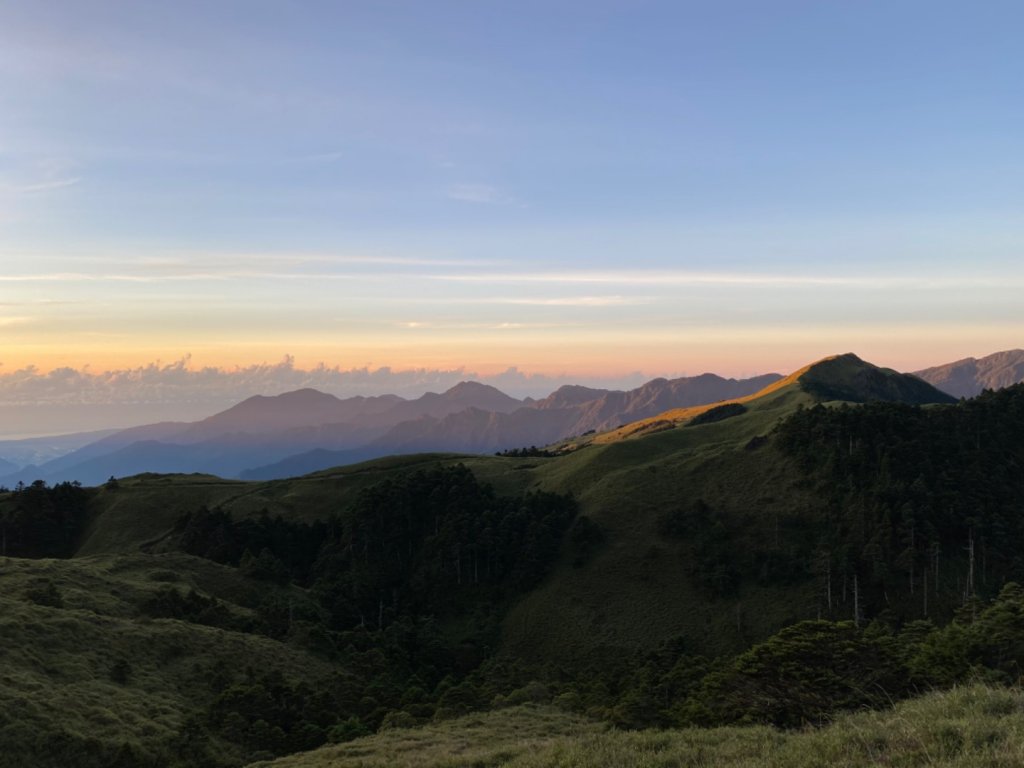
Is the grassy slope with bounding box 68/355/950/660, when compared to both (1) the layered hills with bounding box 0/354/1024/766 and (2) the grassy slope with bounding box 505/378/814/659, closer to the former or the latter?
→ (2) the grassy slope with bounding box 505/378/814/659

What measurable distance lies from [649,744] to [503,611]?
294 ft

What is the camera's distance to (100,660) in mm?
50656

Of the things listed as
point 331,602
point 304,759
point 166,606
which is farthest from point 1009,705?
point 331,602

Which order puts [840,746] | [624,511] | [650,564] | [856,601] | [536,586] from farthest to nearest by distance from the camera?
[624,511]
[536,586]
[650,564]
[856,601]
[840,746]

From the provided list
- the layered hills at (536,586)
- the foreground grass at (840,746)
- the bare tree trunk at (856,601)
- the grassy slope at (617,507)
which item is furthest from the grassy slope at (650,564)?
the foreground grass at (840,746)

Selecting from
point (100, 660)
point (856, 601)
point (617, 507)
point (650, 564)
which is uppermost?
point (100, 660)

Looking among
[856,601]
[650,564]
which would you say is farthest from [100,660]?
[856,601]

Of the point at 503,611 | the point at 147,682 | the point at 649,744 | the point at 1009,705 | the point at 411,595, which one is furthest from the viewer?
the point at 411,595

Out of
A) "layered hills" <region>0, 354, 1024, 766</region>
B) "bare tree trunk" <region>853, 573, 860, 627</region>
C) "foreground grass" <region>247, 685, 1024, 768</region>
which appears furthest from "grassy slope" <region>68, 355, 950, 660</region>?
"foreground grass" <region>247, 685, 1024, 768</region>

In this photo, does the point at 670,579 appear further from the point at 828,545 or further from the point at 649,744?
the point at 649,744

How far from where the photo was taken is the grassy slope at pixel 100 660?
127ft

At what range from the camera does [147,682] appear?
50.5 meters

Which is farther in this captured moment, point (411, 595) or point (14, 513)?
point (14, 513)

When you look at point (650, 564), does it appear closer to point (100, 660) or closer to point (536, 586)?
point (536, 586)
